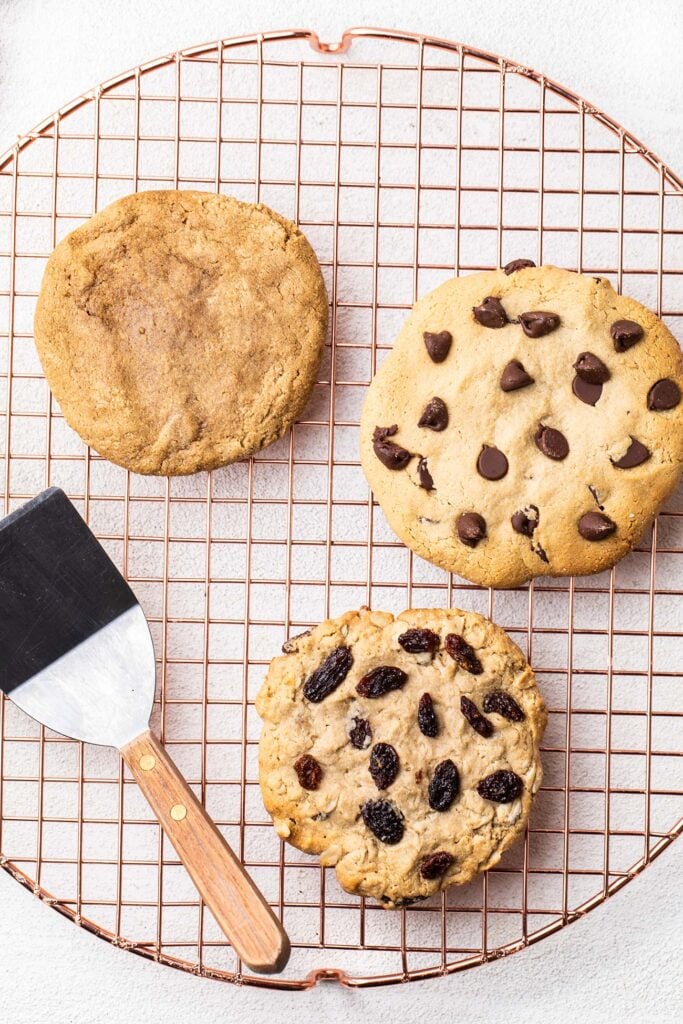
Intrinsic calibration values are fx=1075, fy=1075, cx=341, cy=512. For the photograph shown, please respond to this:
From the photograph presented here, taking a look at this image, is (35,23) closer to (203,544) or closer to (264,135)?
(264,135)

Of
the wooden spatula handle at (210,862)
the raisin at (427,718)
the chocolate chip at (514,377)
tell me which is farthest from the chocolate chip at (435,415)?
the wooden spatula handle at (210,862)

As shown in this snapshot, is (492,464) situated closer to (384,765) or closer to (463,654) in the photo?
(463,654)

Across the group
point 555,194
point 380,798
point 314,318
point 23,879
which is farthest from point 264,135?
point 23,879

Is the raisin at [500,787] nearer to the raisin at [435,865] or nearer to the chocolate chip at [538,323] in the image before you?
the raisin at [435,865]

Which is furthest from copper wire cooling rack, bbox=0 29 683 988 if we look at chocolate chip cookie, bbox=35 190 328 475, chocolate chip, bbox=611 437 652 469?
chocolate chip, bbox=611 437 652 469

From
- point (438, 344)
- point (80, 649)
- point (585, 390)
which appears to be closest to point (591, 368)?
point (585, 390)

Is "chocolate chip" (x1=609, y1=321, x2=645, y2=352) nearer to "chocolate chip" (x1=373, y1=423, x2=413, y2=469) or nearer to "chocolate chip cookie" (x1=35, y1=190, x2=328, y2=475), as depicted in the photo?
"chocolate chip" (x1=373, y1=423, x2=413, y2=469)

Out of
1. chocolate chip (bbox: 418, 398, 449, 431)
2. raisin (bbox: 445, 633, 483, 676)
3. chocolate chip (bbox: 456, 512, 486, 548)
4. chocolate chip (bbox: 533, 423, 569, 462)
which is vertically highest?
chocolate chip (bbox: 418, 398, 449, 431)
